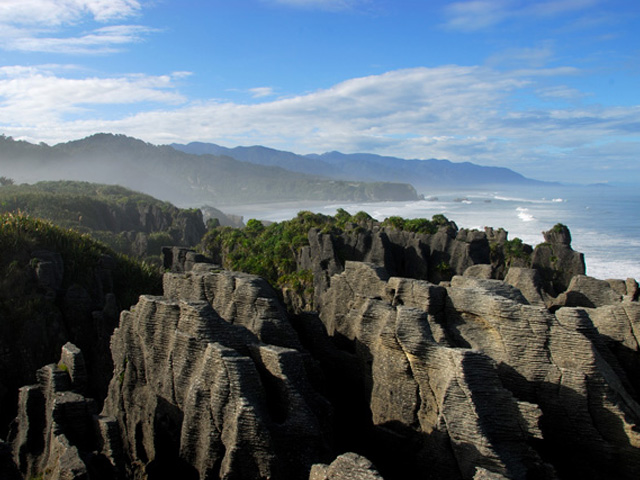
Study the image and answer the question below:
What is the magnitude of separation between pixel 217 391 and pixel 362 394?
4218mm

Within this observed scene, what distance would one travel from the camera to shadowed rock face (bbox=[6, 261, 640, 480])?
9.34 m

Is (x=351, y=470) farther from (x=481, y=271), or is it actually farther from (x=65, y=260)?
(x=65, y=260)

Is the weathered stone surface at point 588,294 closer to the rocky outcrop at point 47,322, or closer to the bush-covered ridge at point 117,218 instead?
the rocky outcrop at point 47,322

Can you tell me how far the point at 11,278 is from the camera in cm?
1939

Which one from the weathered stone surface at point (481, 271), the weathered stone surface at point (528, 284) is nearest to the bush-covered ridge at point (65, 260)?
the weathered stone surface at point (481, 271)

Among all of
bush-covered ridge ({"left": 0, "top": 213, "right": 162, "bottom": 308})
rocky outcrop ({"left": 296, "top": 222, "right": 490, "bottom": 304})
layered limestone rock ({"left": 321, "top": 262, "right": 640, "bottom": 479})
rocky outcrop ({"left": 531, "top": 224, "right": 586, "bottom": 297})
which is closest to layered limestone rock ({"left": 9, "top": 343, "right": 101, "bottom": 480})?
layered limestone rock ({"left": 321, "top": 262, "right": 640, "bottom": 479})

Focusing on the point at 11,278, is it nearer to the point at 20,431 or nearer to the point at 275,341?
the point at 20,431

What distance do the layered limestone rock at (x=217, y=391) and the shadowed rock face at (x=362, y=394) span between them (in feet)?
0.11

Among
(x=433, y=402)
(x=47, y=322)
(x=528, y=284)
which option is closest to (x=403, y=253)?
(x=528, y=284)

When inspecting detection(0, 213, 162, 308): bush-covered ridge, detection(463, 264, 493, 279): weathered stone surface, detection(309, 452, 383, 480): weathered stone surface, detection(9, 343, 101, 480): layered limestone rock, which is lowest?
detection(9, 343, 101, 480): layered limestone rock

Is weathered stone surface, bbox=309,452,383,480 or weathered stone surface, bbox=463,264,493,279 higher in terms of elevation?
weathered stone surface, bbox=463,264,493,279

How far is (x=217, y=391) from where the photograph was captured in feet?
31.8

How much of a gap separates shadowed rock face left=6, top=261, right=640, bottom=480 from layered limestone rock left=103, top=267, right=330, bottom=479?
32 mm

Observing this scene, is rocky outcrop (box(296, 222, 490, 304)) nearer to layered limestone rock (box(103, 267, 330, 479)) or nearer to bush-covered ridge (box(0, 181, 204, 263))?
layered limestone rock (box(103, 267, 330, 479))
